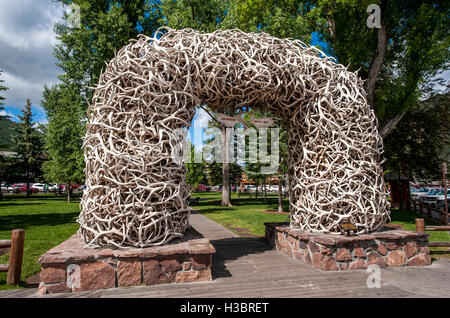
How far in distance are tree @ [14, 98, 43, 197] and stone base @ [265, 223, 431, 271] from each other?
126ft

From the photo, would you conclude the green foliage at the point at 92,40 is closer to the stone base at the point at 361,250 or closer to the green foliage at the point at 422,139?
the stone base at the point at 361,250

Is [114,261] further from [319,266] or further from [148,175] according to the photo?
[319,266]

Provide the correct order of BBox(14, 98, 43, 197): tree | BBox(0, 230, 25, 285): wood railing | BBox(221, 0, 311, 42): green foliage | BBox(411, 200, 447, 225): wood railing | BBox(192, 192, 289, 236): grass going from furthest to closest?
BBox(14, 98, 43, 197): tree
BBox(221, 0, 311, 42): green foliage
BBox(411, 200, 447, 225): wood railing
BBox(192, 192, 289, 236): grass
BBox(0, 230, 25, 285): wood railing

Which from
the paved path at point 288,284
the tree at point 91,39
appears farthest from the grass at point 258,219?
the tree at point 91,39

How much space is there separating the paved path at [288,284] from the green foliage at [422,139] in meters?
12.8

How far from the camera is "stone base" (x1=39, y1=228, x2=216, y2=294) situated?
3.41m

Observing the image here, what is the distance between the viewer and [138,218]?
150 inches

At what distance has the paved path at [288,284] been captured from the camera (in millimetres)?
3479

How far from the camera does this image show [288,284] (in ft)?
12.7

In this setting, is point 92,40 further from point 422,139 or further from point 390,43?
point 422,139

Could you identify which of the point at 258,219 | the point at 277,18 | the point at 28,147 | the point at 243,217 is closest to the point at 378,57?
the point at 277,18

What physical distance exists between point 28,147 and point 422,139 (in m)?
42.7

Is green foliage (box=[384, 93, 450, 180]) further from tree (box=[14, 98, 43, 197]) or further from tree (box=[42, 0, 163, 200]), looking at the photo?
tree (box=[14, 98, 43, 197])

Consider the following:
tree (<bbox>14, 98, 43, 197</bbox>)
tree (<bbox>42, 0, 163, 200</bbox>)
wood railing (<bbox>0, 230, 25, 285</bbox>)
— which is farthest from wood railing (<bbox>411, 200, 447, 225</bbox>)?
tree (<bbox>14, 98, 43, 197</bbox>)
